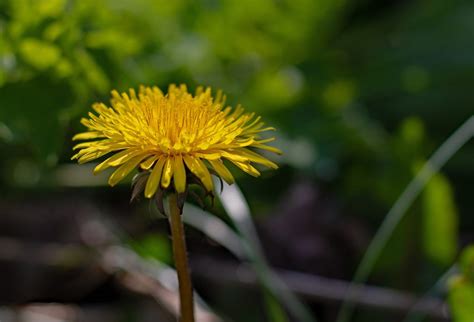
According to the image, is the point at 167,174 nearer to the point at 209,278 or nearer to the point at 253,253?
the point at 253,253

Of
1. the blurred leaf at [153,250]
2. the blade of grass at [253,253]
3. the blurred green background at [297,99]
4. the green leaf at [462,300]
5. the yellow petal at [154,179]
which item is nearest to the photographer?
the yellow petal at [154,179]

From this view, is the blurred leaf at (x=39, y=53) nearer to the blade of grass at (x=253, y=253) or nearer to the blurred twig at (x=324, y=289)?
the blade of grass at (x=253, y=253)

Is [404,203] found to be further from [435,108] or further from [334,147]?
[435,108]

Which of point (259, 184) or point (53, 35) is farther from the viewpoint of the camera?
point (259, 184)

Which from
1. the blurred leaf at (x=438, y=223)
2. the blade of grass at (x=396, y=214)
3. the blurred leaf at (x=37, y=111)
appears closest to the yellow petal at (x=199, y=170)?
the blurred leaf at (x=37, y=111)

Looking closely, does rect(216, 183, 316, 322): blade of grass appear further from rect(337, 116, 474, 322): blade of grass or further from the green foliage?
the green foliage

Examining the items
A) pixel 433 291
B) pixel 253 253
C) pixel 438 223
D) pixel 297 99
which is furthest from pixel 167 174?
pixel 297 99

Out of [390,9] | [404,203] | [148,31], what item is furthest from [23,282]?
[390,9]

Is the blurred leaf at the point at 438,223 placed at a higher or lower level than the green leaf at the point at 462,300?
higher

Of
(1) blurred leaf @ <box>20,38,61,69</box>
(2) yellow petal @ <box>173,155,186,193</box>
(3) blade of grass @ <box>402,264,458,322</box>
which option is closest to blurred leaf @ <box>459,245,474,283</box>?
(3) blade of grass @ <box>402,264,458,322</box>
